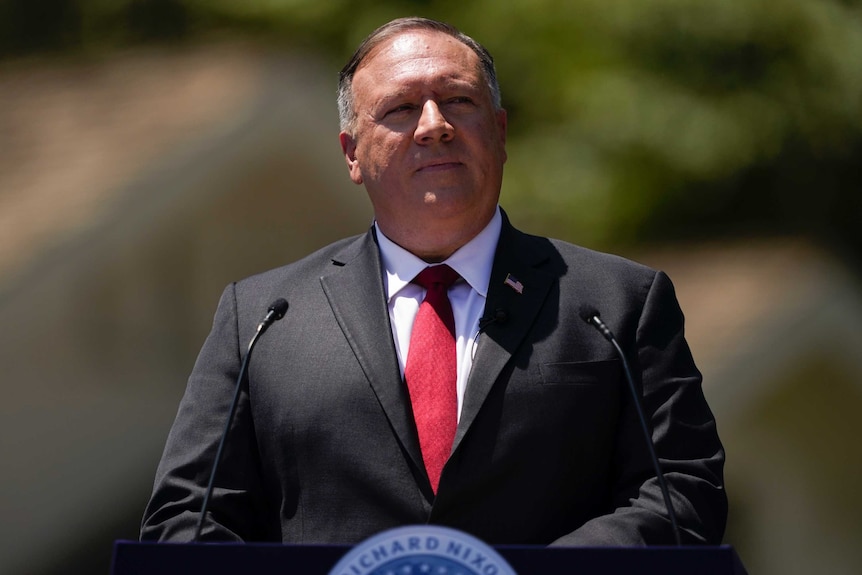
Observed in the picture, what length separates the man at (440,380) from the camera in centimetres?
239

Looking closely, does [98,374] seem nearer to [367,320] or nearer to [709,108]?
[367,320]

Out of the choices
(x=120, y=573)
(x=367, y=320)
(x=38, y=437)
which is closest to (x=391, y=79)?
(x=367, y=320)

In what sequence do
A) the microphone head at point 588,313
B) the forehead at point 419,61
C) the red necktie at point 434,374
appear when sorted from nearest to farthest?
1. the microphone head at point 588,313
2. the red necktie at point 434,374
3. the forehead at point 419,61

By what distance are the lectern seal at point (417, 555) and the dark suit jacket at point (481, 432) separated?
667 mm

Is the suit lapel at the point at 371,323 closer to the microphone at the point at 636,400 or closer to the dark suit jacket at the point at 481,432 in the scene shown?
the dark suit jacket at the point at 481,432

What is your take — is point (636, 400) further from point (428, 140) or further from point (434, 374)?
point (428, 140)

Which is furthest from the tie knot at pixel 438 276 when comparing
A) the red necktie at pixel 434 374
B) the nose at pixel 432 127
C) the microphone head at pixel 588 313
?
the microphone head at pixel 588 313

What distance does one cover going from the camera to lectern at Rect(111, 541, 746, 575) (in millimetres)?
1726

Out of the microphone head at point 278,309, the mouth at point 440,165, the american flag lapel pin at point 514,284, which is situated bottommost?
the microphone head at point 278,309

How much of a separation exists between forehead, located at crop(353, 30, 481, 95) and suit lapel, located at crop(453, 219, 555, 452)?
0.37 metres

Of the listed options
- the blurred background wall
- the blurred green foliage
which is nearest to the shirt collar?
the blurred background wall

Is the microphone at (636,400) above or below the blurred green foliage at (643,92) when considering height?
below

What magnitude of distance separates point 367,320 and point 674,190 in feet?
7.34

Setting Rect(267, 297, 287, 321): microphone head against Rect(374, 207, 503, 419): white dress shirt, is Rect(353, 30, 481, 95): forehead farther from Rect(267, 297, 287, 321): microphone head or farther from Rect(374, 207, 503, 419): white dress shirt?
Rect(267, 297, 287, 321): microphone head
